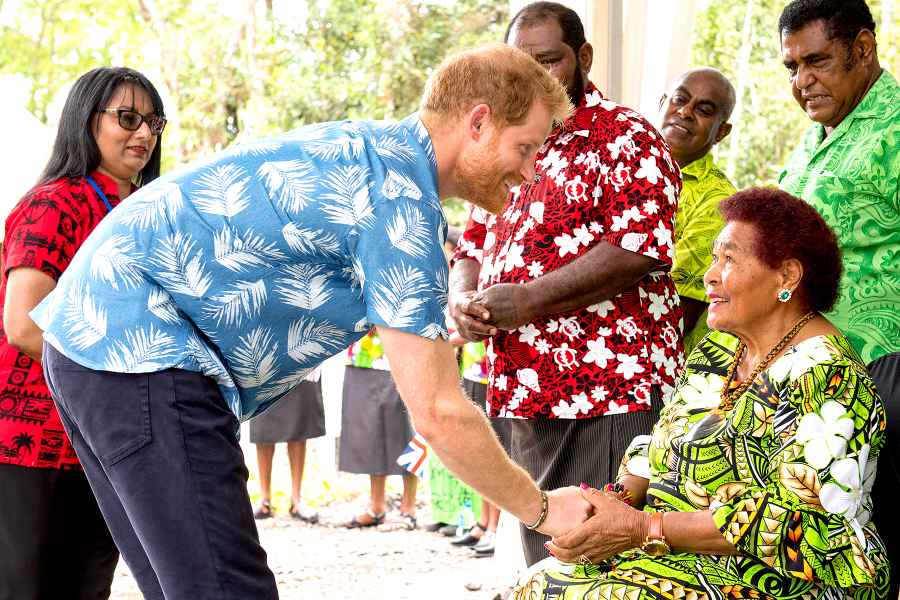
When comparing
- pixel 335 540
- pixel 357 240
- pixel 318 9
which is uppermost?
pixel 318 9

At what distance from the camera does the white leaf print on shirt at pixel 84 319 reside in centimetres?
203

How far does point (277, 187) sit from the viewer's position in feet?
6.64

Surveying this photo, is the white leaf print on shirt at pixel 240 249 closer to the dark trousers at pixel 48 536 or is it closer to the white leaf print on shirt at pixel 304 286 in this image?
the white leaf print on shirt at pixel 304 286

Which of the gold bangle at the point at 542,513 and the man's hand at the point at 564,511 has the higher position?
the gold bangle at the point at 542,513

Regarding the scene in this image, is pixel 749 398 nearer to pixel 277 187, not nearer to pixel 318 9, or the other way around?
pixel 277 187

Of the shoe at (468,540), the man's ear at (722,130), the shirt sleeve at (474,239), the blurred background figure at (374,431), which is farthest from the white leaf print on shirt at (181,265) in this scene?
the blurred background figure at (374,431)

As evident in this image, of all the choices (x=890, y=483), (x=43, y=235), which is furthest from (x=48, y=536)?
(x=890, y=483)

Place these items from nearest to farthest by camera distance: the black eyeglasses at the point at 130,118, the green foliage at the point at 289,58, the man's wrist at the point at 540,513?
the man's wrist at the point at 540,513
the black eyeglasses at the point at 130,118
the green foliage at the point at 289,58

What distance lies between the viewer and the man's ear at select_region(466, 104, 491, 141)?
6.90 feet

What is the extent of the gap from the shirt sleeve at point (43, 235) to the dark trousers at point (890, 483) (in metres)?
2.30

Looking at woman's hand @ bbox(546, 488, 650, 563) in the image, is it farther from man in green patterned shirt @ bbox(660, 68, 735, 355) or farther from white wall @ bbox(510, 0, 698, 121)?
white wall @ bbox(510, 0, 698, 121)

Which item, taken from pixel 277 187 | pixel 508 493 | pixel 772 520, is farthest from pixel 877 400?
pixel 277 187

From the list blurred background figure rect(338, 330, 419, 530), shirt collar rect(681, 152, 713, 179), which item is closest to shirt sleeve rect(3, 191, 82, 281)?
shirt collar rect(681, 152, 713, 179)

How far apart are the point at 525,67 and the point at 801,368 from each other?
3.34ft
